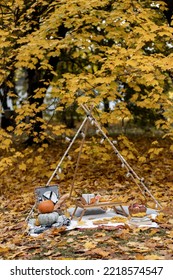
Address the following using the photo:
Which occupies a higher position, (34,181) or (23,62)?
(23,62)

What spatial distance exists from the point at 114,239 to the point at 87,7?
4.49 metres

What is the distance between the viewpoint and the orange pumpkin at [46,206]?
23.2 feet

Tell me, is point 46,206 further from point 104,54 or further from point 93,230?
point 104,54

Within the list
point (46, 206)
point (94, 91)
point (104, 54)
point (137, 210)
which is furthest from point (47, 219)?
point (104, 54)

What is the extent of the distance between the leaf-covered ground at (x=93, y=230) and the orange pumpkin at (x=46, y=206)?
36 cm

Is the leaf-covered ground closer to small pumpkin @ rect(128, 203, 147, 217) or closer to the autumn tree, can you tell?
small pumpkin @ rect(128, 203, 147, 217)

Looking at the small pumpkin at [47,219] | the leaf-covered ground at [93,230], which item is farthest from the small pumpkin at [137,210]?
the small pumpkin at [47,219]

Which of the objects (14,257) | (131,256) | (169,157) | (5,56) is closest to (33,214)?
(14,257)

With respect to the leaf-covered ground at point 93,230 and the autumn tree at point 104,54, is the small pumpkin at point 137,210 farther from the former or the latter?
the autumn tree at point 104,54

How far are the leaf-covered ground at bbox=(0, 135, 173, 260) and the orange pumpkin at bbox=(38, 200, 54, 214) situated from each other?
1.19 ft

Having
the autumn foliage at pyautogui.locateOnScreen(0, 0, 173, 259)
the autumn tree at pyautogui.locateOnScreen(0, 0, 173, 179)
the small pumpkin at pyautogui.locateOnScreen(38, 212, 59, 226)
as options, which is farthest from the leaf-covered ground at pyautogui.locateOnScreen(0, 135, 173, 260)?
the autumn tree at pyautogui.locateOnScreen(0, 0, 173, 179)

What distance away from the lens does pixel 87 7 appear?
8.75 m

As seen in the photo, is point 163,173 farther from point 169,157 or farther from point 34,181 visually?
point 34,181

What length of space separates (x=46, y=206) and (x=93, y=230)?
0.85 m
